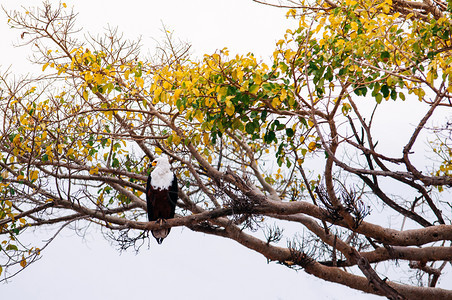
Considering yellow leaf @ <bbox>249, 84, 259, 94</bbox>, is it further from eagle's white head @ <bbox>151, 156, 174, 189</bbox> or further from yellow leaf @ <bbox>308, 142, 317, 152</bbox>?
eagle's white head @ <bbox>151, 156, 174, 189</bbox>

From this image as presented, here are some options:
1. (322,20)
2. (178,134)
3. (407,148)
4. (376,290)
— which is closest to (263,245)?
(376,290)

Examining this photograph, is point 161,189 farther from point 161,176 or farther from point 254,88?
point 254,88

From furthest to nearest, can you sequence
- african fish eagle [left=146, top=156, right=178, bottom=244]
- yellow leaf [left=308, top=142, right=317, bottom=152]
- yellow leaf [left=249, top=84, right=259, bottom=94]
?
1. african fish eagle [left=146, top=156, right=178, bottom=244]
2. yellow leaf [left=308, top=142, right=317, bottom=152]
3. yellow leaf [left=249, top=84, right=259, bottom=94]

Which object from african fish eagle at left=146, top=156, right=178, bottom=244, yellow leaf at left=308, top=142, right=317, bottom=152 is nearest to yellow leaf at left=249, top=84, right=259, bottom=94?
yellow leaf at left=308, top=142, right=317, bottom=152

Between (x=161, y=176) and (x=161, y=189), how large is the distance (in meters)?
0.17

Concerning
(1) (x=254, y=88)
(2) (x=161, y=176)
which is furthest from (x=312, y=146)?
(2) (x=161, y=176)

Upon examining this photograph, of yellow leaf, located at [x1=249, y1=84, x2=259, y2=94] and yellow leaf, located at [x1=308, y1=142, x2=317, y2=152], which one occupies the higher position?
yellow leaf, located at [x1=249, y1=84, x2=259, y2=94]

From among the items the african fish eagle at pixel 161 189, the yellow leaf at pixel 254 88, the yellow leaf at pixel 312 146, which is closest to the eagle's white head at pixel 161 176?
the african fish eagle at pixel 161 189

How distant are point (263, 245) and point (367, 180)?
1.43 m

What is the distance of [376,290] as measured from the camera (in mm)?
4977

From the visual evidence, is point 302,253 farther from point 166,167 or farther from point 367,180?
point 166,167

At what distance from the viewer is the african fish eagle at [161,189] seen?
5.61 m

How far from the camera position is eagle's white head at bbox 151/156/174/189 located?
5605 mm

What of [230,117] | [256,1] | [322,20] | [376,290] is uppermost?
[256,1]
